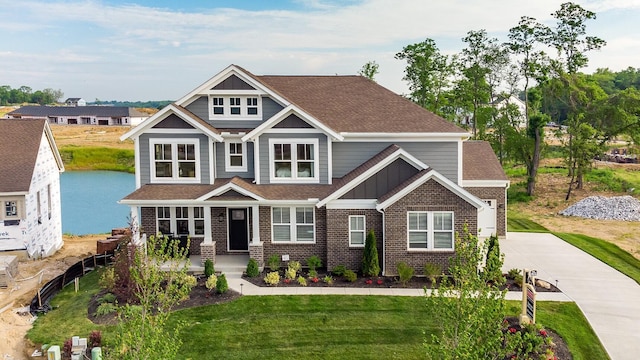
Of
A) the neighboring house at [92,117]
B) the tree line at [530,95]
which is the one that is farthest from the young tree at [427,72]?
the neighboring house at [92,117]

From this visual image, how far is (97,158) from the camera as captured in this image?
64188mm

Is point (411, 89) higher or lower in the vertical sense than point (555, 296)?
higher

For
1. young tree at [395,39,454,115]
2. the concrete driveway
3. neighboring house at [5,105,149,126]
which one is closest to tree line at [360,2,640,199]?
young tree at [395,39,454,115]

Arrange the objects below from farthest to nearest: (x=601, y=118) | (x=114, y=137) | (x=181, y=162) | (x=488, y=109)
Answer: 1. (x=114, y=137)
2. (x=488, y=109)
3. (x=601, y=118)
4. (x=181, y=162)

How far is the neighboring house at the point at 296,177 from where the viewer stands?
17734 millimetres

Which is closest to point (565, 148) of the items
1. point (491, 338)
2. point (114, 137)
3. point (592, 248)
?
point (592, 248)

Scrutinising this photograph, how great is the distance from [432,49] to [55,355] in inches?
1451

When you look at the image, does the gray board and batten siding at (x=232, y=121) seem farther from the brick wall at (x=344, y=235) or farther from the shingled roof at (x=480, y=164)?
the shingled roof at (x=480, y=164)

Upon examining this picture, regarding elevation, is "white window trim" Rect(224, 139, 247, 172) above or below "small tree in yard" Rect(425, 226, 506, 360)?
above

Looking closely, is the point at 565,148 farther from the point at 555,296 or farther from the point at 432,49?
the point at 555,296

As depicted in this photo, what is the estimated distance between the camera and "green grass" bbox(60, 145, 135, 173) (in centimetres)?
6280

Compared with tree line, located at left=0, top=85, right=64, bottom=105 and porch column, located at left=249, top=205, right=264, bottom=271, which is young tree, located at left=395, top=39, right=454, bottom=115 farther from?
tree line, located at left=0, top=85, right=64, bottom=105

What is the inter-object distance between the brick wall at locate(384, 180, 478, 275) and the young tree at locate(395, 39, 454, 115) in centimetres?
2703

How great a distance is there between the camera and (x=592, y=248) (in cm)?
2238
